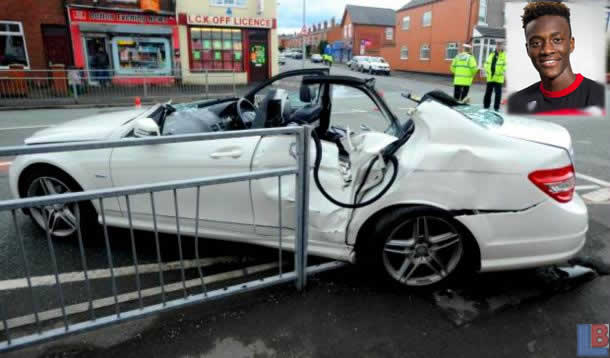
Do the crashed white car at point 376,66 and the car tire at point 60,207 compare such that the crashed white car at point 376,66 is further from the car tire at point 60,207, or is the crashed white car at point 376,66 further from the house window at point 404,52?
the car tire at point 60,207

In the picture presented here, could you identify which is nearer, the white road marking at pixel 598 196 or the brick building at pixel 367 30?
the white road marking at pixel 598 196

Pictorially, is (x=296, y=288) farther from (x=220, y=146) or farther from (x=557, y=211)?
(x=557, y=211)

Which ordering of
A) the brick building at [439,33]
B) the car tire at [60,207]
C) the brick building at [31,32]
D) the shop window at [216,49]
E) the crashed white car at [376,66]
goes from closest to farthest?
the car tire at [60,207], the brick building at [31,32], the shop window at [216,49], the brick building at [439,33], the crashed white car at [376,66]

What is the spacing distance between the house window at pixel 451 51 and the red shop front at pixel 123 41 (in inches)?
929

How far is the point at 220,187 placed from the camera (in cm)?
299

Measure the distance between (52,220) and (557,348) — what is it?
3.86m

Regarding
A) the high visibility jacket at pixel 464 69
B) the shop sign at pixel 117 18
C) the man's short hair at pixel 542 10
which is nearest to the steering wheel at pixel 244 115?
the man's short hair at pixel 542 10

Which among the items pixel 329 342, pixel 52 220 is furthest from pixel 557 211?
pixel 52 220

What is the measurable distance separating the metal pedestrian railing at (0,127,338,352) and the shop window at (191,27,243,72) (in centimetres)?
1895

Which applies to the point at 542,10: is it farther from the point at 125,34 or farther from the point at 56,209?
the point at 125,34

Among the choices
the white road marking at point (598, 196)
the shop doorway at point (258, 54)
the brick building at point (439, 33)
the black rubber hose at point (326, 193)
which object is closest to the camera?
the black rubber hose at point (326, 193)

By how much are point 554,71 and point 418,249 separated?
1.58 metres

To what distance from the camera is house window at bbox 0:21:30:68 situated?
1709 centimetres

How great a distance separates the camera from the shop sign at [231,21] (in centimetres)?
2014
